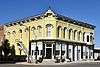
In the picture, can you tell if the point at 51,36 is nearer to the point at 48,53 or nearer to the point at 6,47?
the point at 48,53

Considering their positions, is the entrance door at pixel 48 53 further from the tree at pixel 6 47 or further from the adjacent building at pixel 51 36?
the tree at pixel 6 47

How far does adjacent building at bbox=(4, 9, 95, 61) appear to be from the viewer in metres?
50.7

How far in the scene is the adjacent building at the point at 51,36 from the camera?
50681 millimetres

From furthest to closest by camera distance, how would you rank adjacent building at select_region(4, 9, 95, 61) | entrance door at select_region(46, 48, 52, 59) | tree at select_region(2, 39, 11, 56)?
tree at select_region(2, 39, 11, 56) < adjacent building at select_region(4, 9, 95, 61) < entrance door at select_region(46, 48, 52, 59)

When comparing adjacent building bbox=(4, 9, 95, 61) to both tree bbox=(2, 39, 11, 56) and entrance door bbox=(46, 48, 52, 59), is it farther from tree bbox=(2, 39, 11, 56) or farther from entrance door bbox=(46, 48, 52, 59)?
tree bbox=(2, 39, 11, 56)

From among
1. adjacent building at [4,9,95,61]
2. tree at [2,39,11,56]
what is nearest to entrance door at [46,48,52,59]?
adjacent building at [4,9,95,61]

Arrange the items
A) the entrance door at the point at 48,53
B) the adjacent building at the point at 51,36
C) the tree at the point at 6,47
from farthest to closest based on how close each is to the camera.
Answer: the tree at the point at 6,47
the adjacent building at the point at 51,36
the entrance door at the point at 48,53

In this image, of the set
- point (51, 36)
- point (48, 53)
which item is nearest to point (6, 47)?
point (48, 53)

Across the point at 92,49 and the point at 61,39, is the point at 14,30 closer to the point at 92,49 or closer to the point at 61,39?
the point at 61,39

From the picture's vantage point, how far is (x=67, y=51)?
53.5 metres

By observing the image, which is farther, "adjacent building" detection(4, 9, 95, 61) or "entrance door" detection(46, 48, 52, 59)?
"adjacent building" detection(4, 9, 95, 61)

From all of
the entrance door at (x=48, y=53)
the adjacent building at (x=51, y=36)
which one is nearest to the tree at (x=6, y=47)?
the adjacent building at (x=51, y=36)

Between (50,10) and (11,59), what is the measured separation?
10976 millimetres

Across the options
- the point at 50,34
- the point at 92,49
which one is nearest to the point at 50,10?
the point at 50,34
